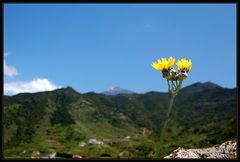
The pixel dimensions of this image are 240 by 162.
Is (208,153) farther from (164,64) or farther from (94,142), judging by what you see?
(94,142)

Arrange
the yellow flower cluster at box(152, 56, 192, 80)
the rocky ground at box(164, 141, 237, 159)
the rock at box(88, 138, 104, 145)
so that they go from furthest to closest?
the rock at box(88, 138, 104, 145) < the rocky ground at box(164, 141, 237, 159) < the yellow flower cluster at box(152, 56, 192, 80)

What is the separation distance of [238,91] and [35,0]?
3.31 m

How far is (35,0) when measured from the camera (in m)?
5.76

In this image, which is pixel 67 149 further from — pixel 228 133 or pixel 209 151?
pixel 209 151

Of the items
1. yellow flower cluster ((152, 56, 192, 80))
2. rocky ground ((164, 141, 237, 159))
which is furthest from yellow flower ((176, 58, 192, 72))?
rocky ground ((164, 141, 237, 159))

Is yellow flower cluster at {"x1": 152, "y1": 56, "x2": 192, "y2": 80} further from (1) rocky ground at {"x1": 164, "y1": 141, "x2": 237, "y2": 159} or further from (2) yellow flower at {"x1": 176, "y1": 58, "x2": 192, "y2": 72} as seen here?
(1) rocky ground at {"x1": 164, "y1": 141, "x2": 237, "y2": 159}

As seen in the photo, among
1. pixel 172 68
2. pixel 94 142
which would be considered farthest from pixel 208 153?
pixel 94 142

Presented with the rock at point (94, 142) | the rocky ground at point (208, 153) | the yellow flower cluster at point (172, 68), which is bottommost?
the rocky ground at point (208, 153)

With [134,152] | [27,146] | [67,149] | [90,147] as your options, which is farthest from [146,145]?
[27,146]

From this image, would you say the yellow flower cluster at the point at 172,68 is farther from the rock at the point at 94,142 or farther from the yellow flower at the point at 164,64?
the rock at the point at 94,142

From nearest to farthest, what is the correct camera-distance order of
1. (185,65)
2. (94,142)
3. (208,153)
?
(185,65), (208,153), (94,142)

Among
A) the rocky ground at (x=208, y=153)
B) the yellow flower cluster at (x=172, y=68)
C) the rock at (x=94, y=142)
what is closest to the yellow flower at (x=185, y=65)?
the yellow flower cluster at (x=172, y=68)

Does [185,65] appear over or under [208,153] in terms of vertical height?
over

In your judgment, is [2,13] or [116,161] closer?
[116,161]
